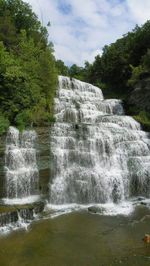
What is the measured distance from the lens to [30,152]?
16422mm

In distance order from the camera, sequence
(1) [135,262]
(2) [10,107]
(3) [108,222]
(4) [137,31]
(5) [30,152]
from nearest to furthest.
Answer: (1) [135,262] → (3) [108,222] → (5) [30,152] → (2) [10,107] → (4) [137,31]

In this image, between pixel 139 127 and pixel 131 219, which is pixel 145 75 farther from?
pixel 131 219

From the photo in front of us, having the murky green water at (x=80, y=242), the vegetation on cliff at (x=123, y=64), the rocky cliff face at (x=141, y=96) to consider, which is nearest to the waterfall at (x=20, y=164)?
the murky green water at (x=80, y=242)

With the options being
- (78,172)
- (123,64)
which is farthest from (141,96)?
(123,64)

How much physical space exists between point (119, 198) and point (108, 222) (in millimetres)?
3427

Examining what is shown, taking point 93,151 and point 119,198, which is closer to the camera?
point 119,198

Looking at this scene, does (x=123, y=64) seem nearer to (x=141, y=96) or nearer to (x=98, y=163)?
(x=141, y=96)

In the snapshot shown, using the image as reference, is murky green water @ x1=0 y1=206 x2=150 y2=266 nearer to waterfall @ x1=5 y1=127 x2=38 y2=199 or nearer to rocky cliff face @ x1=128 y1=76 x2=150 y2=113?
waterfall @ x1=5 y1=127 x2=38 y2=199

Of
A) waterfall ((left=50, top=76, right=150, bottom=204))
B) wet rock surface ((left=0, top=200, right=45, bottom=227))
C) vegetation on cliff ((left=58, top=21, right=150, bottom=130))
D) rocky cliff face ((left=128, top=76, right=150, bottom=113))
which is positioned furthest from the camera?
vegetation on cliff ((left=58, top=21, right=150, bottom=130))

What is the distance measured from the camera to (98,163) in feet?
56.1

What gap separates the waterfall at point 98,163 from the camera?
15758 millimetres

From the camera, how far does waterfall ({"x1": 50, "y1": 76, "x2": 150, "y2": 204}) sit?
15758 mm

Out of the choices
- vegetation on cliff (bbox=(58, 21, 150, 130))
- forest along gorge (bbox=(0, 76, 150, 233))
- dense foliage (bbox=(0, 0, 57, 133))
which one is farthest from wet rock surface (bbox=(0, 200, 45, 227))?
vegetation on cliff (bbox=(58, 21, 150, 130))

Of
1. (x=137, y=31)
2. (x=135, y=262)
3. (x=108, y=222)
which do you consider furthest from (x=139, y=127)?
(x=137, y=31)
